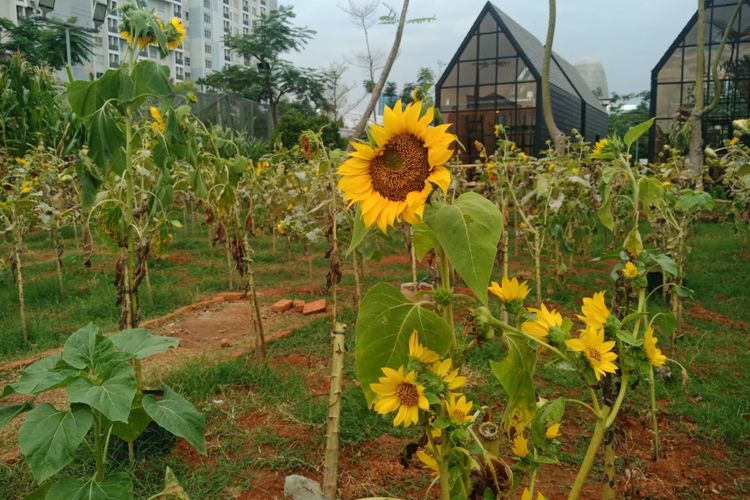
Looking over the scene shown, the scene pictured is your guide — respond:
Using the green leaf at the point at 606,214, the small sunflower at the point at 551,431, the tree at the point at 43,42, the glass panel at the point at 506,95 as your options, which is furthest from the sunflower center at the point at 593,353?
the tree at the point at 43,42

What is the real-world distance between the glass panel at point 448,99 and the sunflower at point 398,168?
47.1 ft

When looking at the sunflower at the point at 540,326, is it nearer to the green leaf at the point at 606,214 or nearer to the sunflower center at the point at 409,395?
the sunflower center at the point at 409,395

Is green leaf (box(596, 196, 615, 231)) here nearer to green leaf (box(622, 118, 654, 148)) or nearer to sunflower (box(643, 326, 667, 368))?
green leaf (box(622, 118, 654, 148))

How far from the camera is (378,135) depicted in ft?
2.74

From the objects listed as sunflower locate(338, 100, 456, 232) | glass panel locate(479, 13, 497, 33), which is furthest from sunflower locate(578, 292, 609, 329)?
glass panel locate(479, 13, 497, 33)

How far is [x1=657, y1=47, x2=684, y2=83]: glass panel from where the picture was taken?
13086 millimetres

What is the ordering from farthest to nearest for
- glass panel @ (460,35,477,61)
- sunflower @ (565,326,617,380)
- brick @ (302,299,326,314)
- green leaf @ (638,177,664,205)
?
glass panel @ (460,35,477,61) → brick @ (302,299,326,314) → green leaf @ (638,177,664,205) → sunflower @ (565,326,617,380)

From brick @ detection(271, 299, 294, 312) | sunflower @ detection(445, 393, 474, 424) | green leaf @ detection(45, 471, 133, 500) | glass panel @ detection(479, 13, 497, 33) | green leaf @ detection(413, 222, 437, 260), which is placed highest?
glass panel @ detection(479, 13, 497, 33)

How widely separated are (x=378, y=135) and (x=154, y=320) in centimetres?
319

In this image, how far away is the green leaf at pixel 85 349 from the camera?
1178 mm

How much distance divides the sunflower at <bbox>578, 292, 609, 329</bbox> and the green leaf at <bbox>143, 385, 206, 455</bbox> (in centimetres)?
81

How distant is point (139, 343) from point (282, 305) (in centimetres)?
260

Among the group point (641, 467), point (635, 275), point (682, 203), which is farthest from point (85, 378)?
point (682, 203)

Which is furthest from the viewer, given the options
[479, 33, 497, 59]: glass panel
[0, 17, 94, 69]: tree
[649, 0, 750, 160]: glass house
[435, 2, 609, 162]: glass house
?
[0, 17, 94, 69]: tree
